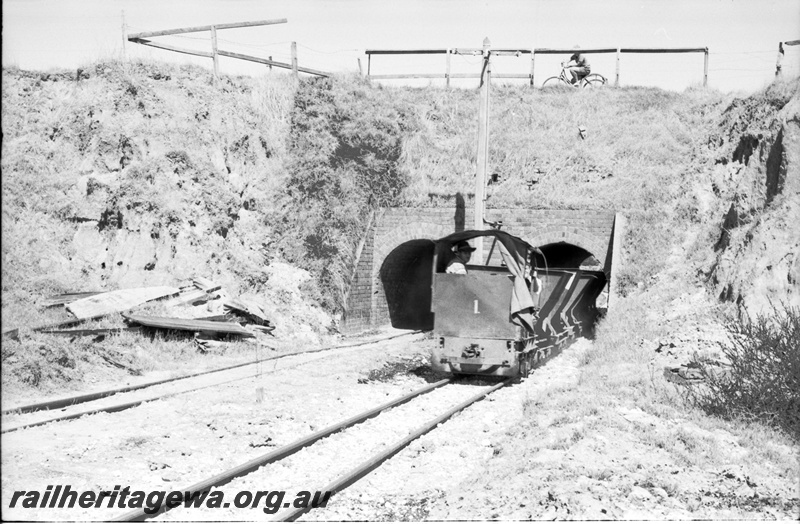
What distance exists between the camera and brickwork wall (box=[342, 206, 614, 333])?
21.2 metres

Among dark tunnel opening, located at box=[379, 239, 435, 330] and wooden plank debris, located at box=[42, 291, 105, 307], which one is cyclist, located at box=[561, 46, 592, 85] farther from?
wooden plank debris, located at box=[42, 291, 105, 307]

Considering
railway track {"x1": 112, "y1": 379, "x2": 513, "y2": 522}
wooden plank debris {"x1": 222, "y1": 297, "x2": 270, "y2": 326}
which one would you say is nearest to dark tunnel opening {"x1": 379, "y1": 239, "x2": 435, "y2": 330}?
wooden plank debris {"x1": 222, "y1": 297, "x2": 270, "y2": 326}

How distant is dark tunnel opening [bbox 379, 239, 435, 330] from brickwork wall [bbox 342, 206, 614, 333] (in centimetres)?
29

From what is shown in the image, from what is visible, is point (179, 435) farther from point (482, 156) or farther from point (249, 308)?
point (482, 156)

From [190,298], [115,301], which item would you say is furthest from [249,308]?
[115,301]

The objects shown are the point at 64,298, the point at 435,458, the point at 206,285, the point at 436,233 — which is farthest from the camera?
the point at 436,233

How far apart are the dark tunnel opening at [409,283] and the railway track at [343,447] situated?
10922mm

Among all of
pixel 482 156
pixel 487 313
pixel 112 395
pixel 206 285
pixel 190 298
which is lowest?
pixel 112 395

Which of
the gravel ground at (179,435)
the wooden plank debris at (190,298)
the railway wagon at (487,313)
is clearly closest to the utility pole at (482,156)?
the railway wagon at (487,313)

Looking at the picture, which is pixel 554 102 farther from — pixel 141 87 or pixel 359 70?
pixel 141 87

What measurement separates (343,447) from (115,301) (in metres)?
9.06

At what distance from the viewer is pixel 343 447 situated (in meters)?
9.05

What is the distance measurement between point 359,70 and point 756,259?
1736cm

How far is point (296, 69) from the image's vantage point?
26.2 metres
